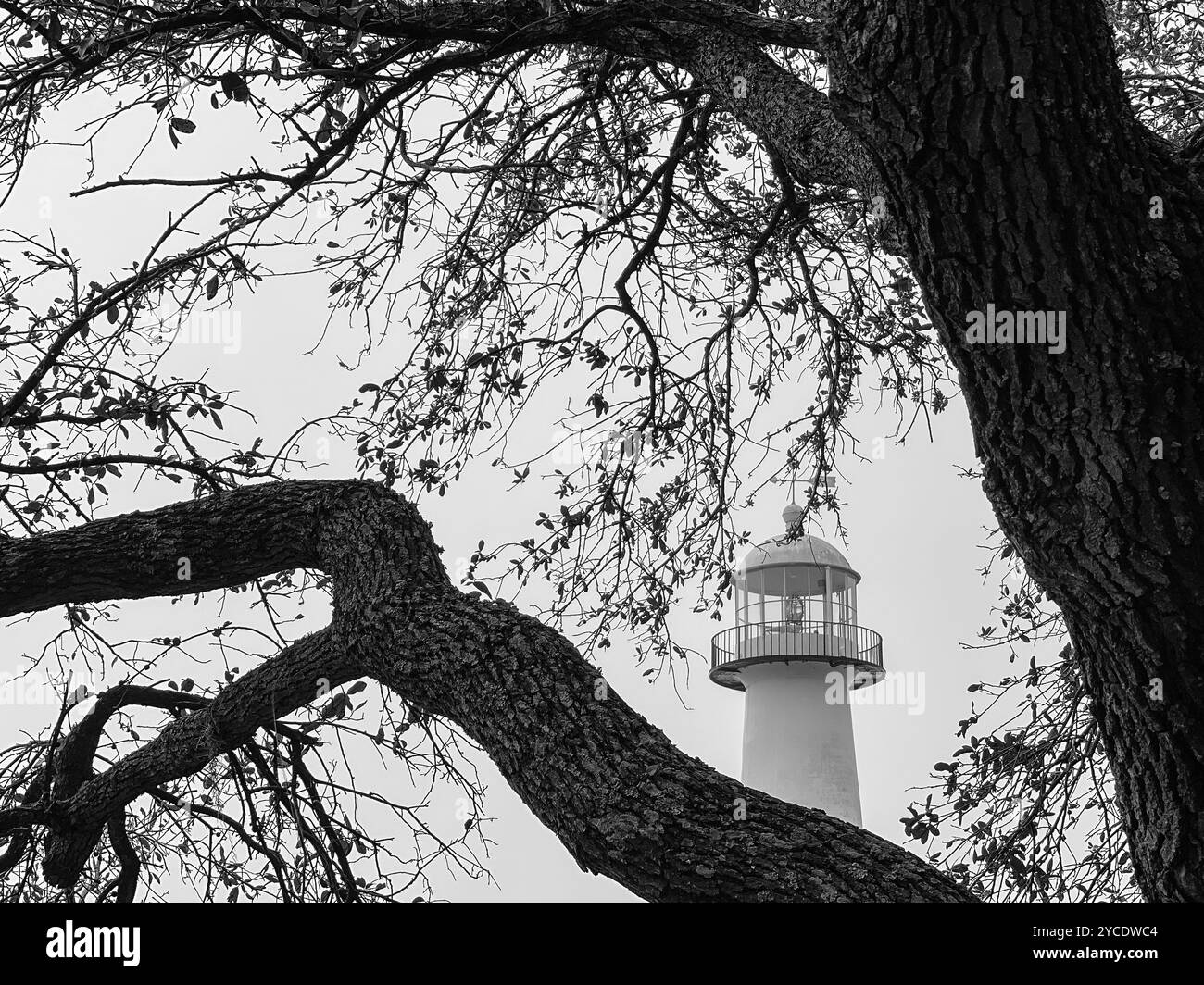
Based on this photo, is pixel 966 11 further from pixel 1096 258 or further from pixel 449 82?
pixel 449 82

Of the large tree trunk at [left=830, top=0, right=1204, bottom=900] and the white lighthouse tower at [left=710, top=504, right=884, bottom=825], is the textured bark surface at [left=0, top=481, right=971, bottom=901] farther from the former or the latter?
the white lighthouse tower at [left=710, top=504, right=884, bottom=825]

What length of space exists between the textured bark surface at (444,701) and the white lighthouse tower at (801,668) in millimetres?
12296

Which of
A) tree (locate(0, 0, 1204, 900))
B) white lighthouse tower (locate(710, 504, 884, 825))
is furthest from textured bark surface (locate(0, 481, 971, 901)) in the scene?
white lighthouse tower (locate(710, 504, 884, 825))

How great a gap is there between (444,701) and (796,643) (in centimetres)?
1318

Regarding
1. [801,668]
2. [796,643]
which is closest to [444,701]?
[796,643]

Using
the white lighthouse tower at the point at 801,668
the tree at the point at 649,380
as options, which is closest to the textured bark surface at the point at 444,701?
the tree at the point at 649,380

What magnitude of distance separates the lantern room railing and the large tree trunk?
13.5 metres

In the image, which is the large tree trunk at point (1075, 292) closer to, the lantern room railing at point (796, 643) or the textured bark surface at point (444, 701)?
the textured bark surface at point (444, 701)

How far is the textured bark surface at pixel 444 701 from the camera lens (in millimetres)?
2016

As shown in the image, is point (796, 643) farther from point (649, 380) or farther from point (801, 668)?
point (649, 380)

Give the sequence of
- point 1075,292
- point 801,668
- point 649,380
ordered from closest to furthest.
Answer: point 1075,292
point 649,380
point 801,668

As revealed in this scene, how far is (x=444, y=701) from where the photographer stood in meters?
2.55

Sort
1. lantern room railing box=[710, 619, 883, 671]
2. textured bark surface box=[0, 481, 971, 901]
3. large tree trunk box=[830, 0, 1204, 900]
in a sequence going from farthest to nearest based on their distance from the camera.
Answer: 1. lantern room railing box=[710, 619, 883, 671]
2. textured bark surface box=[0, 481, 971, 901]
3. large tree trunk box=[830, 0, 1204, 900]

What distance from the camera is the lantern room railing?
15.3 meters
